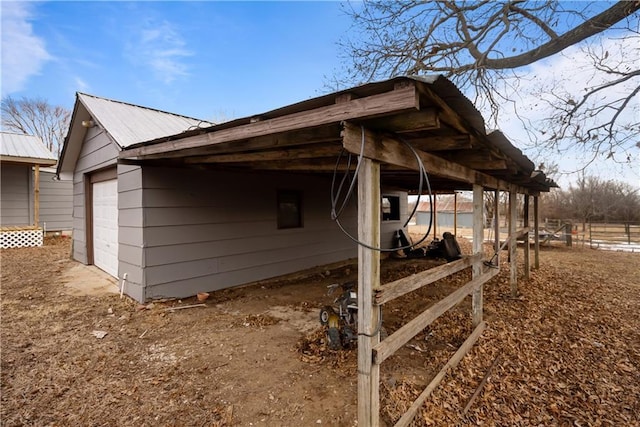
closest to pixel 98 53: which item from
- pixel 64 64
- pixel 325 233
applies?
pixel 64 64

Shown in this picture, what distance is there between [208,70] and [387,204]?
30.2 ft

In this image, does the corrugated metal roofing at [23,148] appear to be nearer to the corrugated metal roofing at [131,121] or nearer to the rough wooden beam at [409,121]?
the corrugated metal roofing at [131,121]

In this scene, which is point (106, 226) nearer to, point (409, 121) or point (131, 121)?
point (131, 121)

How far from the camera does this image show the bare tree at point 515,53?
5.59m

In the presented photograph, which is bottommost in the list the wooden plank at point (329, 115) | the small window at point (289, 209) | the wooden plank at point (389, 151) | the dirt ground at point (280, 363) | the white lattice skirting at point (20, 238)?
the dirt ground at point (280, 363)

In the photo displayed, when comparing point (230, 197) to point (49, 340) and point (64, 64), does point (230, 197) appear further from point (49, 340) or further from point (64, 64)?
point (64, 64)

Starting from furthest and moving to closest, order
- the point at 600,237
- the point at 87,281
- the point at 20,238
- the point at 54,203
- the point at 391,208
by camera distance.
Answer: the point at 600,237 < the point at 54,203 < the point at 391,208 < the point at 20,238 < the point at 87,281

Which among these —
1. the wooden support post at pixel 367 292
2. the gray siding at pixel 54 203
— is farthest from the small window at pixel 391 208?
the gray siding at pixel 54 203

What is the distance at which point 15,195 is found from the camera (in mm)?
10859

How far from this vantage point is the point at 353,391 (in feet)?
8.45

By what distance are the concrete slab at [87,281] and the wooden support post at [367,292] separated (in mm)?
5083

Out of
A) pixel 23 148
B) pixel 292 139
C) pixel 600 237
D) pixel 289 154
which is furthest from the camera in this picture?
pixel 600 237

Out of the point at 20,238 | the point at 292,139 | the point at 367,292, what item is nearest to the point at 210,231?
the point at 292,139

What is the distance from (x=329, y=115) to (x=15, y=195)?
1432cm
